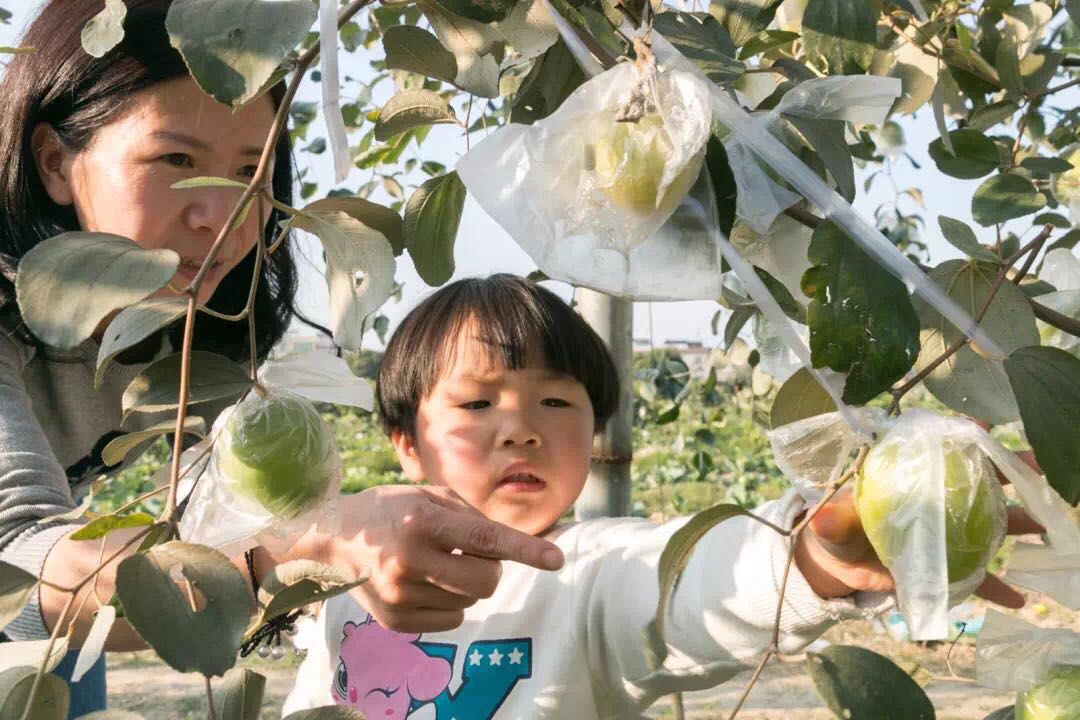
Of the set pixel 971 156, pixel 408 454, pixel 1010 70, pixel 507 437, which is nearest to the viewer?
pixel 971 156

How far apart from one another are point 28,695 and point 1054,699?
0.47 m

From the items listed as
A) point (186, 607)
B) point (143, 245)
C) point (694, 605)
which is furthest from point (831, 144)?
point (143, 245)

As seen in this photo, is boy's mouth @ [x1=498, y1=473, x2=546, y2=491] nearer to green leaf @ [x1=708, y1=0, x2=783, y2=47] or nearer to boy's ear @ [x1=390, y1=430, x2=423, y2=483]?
boy's ear @ [x1=390, y1=430, x2=423, y2=483]

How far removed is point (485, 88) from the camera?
63cm

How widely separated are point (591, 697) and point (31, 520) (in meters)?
0.63

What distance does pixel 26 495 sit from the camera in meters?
1.01

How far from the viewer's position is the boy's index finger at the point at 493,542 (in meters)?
0.68

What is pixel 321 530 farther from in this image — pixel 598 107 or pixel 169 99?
pixel 169 99

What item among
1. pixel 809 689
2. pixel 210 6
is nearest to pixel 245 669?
pixel 210 6

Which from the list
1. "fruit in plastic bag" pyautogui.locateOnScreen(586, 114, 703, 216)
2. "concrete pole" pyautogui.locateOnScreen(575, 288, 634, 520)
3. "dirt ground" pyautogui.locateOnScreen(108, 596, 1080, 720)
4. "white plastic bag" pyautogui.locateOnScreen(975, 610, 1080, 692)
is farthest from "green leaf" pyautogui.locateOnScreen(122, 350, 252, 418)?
"dirt ground" pyautogui.locateOnScreen(108, 596, 1080, 720)

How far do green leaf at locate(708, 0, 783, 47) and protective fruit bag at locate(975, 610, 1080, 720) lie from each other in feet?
1.20

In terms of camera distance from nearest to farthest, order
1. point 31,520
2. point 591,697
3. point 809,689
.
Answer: point 31,520
point 591,697
point 809,689

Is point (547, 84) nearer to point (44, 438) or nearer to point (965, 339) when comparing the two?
point (965, 339)

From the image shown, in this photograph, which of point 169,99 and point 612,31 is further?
point 169,99
